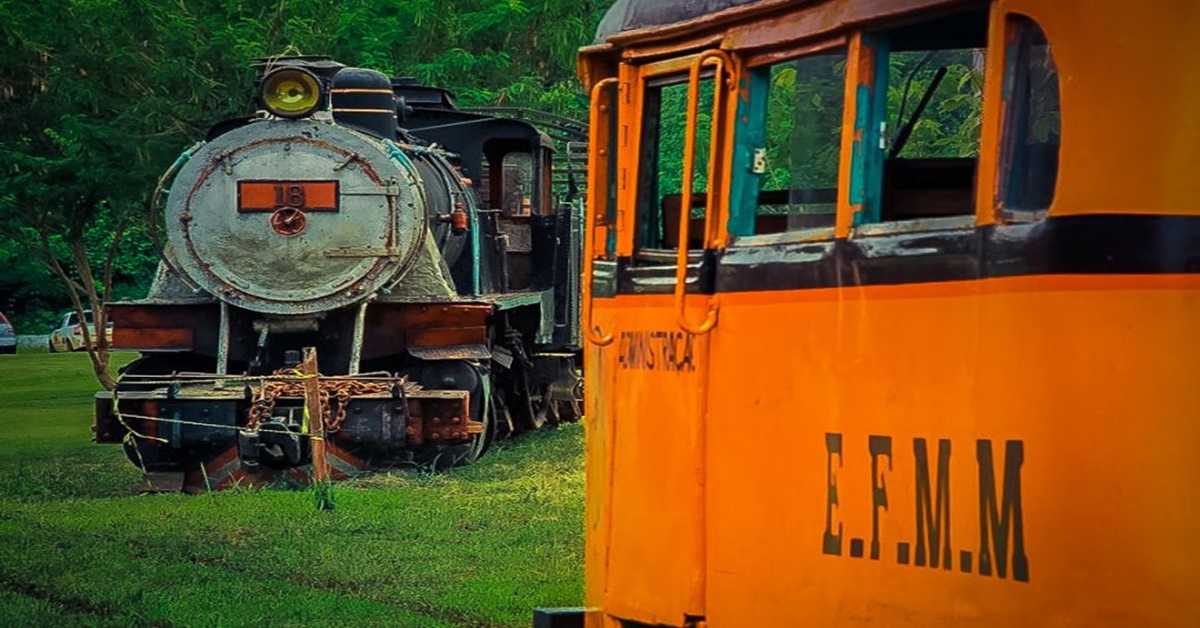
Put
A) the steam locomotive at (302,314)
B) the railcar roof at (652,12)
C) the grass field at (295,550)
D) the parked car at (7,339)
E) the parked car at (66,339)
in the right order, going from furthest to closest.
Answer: the parked car at (66,339) < the parked car at (7,339) < the steam locomotive at (302,314) < the grass field at (295,550) < the railcar roof at (652,12)

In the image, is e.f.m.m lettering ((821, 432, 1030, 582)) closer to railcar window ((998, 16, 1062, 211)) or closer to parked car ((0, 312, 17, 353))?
railcar window ((998, 16, 1062, 211))

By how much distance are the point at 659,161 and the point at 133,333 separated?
10.7m

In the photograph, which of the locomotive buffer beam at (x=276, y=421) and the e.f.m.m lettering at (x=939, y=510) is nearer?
the e.f.m.m lettering at (x=939, y=510)

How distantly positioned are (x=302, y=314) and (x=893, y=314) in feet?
36.7

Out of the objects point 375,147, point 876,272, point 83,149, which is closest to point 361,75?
point 375,147

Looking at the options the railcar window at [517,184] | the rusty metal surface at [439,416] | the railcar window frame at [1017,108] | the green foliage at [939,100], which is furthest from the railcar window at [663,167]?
the railcar window at [517,184]

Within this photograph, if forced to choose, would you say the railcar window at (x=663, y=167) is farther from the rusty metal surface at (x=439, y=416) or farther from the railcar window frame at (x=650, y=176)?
the rusty metal surface at (x=439, y=416)

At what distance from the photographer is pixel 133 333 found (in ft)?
53.7

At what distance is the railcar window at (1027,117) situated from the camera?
465cm

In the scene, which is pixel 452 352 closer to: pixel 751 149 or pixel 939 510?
pixel 751 149

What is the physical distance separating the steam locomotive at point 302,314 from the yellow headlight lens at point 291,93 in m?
0.01

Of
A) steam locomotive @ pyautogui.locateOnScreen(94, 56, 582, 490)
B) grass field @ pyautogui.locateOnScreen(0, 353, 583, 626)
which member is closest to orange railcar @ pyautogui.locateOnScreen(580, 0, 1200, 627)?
grass field @ pyautogui.locateOnScreen(0, 353, 583, 626)

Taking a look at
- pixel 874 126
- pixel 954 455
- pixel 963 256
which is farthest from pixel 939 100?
pixel 954 455

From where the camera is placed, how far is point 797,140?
5660 millimetres
